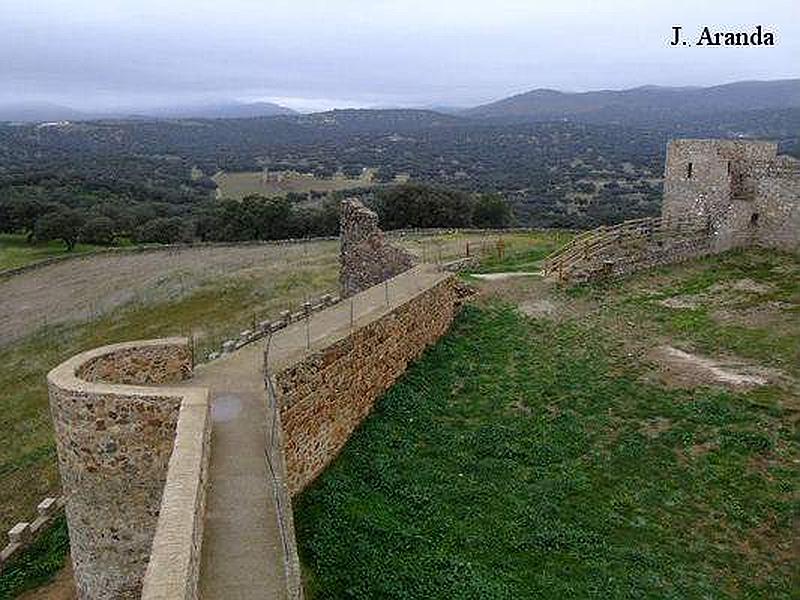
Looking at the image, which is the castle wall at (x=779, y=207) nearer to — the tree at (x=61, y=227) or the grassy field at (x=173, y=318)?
the grassy field at (x=173, y=318)

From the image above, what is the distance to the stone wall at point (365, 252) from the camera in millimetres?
23375

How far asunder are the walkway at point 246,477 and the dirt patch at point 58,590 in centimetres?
422

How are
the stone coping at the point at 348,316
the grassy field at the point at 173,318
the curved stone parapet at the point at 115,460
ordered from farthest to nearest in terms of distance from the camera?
the grassy field at the point at 173,318, the stone coping at the point at 348,316, the curved stone parapet at the point at 115,460

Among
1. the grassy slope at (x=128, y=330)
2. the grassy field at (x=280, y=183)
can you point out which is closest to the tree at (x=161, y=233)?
the grassy slope at (x=128, y=330)

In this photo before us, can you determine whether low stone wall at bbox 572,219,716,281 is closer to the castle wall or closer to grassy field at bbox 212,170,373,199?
the castle wall

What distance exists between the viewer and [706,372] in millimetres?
16203

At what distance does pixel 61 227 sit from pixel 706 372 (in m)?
57.3

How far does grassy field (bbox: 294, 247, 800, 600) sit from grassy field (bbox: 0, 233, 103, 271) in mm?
46337

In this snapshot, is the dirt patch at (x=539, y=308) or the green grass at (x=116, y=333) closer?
the dirt patch at (x=539, y=308)

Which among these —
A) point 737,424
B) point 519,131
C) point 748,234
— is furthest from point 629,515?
point 519,131

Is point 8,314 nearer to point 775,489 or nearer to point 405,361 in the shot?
point 405,361

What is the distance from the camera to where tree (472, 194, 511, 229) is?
5762 cm

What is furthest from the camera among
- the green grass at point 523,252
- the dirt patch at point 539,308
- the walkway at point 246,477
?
the green grass at point 523,252

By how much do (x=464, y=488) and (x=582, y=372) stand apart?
4966mm
